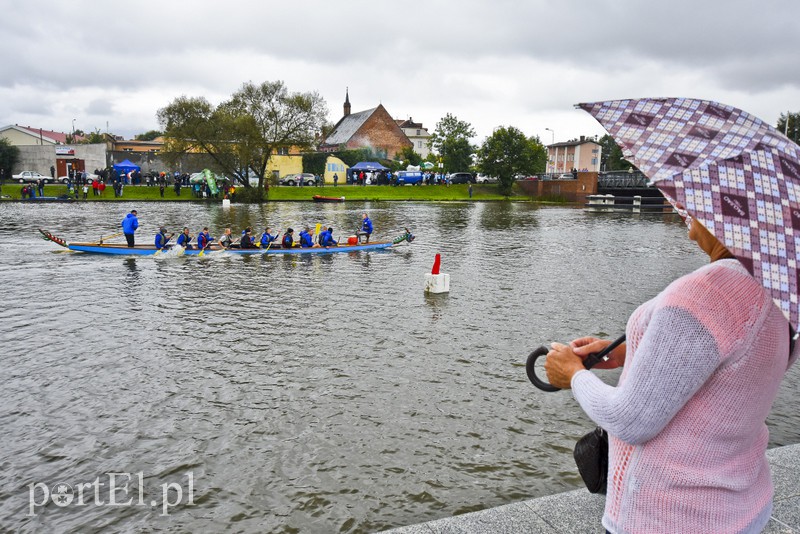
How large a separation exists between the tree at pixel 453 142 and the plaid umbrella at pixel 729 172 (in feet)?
289

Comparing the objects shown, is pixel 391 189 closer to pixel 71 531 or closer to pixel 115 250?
pixel 115 250

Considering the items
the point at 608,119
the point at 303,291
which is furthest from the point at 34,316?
the point at 608,119

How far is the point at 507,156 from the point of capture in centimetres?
8075

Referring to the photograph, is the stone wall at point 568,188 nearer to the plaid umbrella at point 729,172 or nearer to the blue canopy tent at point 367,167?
the blue canopy tent at point 367,167

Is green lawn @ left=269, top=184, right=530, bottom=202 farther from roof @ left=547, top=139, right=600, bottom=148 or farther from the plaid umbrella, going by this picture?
the plaid umbrella

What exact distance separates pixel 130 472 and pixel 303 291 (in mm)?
11563

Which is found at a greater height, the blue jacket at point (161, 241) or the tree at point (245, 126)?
the tree at point (245, 126)

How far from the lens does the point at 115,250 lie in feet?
86.0

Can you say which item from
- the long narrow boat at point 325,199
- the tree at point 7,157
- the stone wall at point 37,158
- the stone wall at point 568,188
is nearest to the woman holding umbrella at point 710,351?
the long narrow boat at point 325,199

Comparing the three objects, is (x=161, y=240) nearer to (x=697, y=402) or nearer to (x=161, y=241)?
(x=161, y=241)

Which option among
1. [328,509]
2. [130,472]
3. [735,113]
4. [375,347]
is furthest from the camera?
[375,347]

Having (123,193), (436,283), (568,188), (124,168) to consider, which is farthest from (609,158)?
(436,283)

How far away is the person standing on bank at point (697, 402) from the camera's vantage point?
209cm

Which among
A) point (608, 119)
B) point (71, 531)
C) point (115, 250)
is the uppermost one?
point (608, 119)
